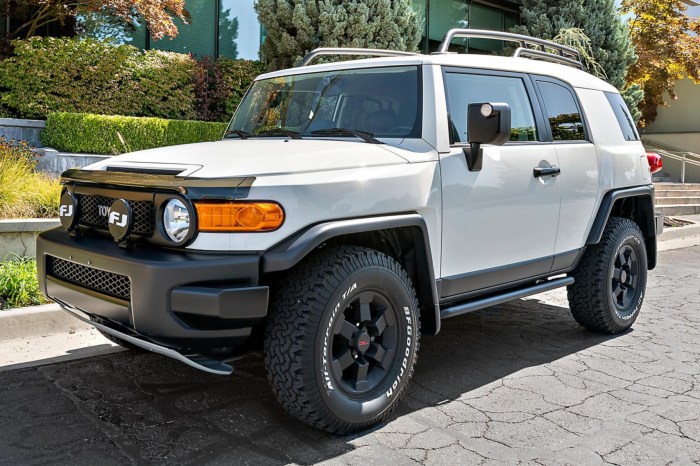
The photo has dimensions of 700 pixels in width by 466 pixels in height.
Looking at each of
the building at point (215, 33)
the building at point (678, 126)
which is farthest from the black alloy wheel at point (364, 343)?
the building at point (678, 126)

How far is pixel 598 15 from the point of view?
16.2 meters

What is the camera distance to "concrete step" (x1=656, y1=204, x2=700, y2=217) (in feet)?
48.9

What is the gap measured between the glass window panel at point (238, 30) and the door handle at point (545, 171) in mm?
9903

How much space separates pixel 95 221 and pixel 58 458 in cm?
117

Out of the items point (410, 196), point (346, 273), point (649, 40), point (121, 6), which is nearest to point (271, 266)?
point (346, 273)

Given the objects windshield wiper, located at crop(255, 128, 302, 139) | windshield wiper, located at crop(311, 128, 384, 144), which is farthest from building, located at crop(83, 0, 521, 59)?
windshield wiper, located at crop(311, 128, 384, 144)

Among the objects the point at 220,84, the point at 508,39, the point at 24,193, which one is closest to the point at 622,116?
the point at 508,39

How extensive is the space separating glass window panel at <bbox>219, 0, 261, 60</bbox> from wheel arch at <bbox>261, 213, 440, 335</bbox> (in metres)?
10.4

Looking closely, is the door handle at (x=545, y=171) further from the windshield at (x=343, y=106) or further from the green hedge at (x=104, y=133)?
the green hedge at (x=104, y=133)

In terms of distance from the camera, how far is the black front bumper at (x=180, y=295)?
120 inches

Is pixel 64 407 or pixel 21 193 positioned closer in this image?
pixel 64 407

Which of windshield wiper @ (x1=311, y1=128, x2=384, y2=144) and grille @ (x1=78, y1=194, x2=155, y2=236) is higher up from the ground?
windshield wiper @ (x1=311, y1=128, x2=384, y2=144)

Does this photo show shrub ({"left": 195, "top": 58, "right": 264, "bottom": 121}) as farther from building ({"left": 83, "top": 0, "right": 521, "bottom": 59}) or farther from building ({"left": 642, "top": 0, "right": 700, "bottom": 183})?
building ({"left": 642, "top": 0, "right": 700, "bottom": 183})

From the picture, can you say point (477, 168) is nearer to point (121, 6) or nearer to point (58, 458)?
point (58, 458)
